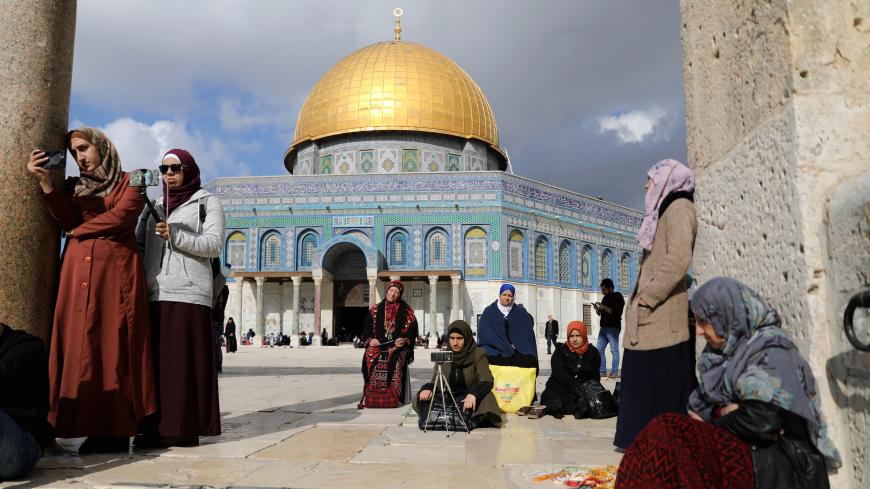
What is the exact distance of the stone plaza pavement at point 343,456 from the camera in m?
2.42

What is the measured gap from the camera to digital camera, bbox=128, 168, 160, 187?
2.98m

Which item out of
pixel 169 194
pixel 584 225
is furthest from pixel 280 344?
pixel 169 194

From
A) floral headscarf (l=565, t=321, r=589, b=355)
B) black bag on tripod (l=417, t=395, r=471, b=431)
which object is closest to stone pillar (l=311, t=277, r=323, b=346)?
floral headscarf (l=565, t=321, r=589, b=355)

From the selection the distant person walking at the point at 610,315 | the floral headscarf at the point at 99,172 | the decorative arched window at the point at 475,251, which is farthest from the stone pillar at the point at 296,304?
the floral headscarf at the point at 99,172

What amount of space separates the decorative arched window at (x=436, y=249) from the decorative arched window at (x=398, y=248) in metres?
0.76

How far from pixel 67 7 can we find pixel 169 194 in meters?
0.98

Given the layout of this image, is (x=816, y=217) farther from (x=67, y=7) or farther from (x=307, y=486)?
(x=67, y=7)

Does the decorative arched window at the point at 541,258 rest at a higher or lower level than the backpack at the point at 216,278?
higher

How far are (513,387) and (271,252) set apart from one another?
19.5m

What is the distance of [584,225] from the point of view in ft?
83.6

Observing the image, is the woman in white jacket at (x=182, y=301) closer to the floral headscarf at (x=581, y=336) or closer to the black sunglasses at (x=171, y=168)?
the black sunglasses at (x=171, y=168)

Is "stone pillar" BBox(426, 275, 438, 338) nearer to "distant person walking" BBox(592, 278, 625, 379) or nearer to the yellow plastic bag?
"distant person walking" BBox(592, 278, 625, 379)

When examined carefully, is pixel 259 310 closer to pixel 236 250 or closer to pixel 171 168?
pixel 236 250

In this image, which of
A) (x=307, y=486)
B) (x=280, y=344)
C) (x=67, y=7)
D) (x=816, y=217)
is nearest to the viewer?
(x=816, y=217)
